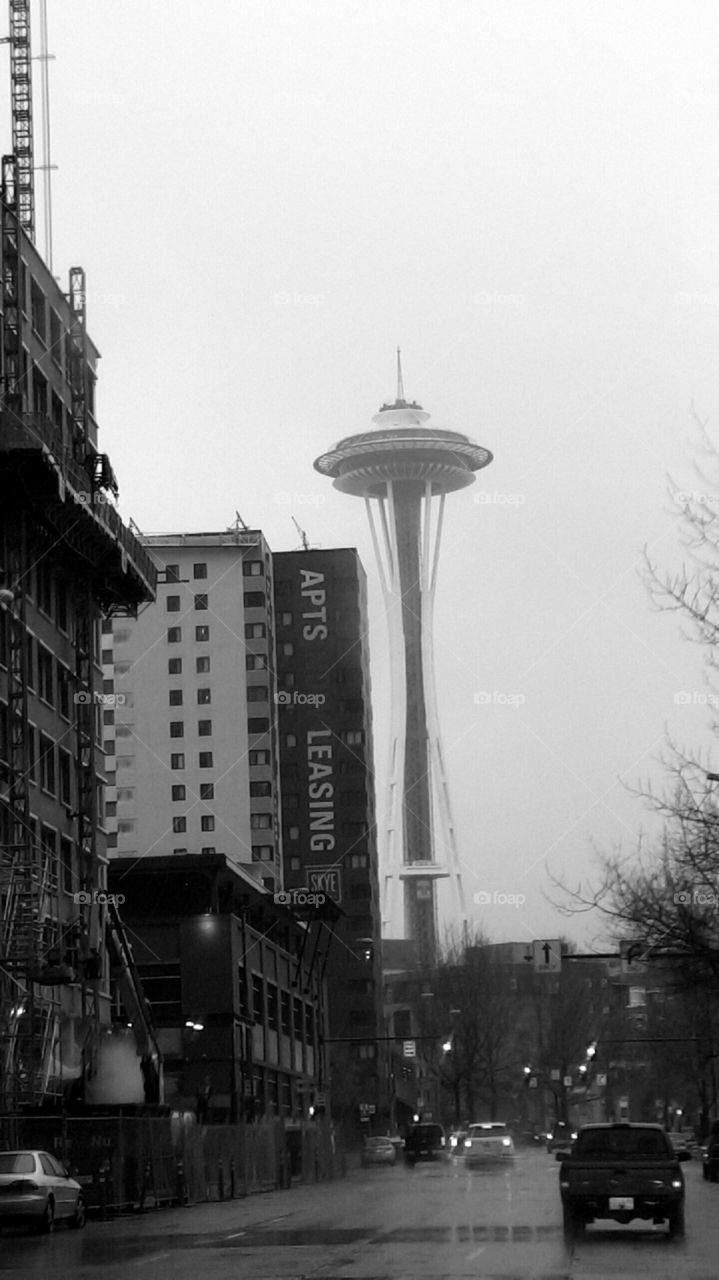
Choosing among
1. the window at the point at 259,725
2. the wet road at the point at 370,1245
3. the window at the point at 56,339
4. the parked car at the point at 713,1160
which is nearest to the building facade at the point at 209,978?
the parked car at the point at 713,1160

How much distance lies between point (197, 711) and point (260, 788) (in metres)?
7.96

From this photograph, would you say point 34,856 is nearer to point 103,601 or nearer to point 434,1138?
point 103,601

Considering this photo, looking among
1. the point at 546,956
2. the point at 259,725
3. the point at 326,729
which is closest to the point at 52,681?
the point at 546,956

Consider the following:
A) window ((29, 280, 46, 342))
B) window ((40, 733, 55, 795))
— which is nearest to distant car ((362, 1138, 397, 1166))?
window ((40, 733, 55, 795))

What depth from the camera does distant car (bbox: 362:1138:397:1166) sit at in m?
90.4

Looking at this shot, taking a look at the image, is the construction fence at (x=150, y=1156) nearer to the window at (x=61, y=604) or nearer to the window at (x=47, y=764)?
the window at (x=47, y=764)

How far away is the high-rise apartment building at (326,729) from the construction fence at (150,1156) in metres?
104

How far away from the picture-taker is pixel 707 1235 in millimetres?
28922

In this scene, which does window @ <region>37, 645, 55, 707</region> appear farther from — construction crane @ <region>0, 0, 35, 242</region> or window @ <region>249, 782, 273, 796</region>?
window @ <region>249, 782, 273, 796</region>

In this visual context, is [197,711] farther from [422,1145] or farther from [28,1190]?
[28,1190]

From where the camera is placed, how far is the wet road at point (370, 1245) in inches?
870

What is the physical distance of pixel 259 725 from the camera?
151 m

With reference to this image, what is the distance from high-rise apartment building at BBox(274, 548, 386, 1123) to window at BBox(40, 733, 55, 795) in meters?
97.0

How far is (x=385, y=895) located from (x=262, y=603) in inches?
2248
